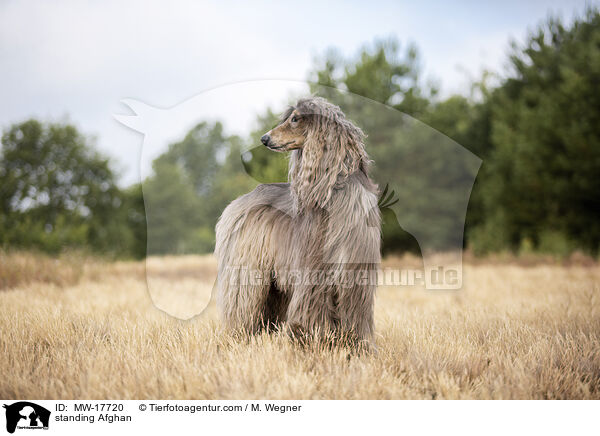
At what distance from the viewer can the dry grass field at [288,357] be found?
7.66 feet

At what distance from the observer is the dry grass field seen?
2.33 meters

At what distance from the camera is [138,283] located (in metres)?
6.53

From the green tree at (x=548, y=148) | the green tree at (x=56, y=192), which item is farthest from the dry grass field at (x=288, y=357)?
the green tree at (x=548, y=148)

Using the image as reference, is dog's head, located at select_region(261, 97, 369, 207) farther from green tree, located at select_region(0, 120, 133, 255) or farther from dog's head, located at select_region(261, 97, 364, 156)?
green tree, located at select_region(0, 120, 133, 255)

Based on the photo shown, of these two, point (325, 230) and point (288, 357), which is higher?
point (325, 230)

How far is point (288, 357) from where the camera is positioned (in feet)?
8.46

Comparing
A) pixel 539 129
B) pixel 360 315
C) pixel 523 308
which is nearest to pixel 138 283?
pixel 360 315

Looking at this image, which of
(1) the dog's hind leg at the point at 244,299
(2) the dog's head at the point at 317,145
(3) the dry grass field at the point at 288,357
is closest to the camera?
(3) the dry grass field at the point at 288,357

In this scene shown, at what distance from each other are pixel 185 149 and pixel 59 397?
2043 mm

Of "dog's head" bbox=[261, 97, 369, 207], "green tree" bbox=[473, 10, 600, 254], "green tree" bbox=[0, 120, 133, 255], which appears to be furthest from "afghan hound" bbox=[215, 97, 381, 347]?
"green tree" bbox=[473, 10, 600, 254]
